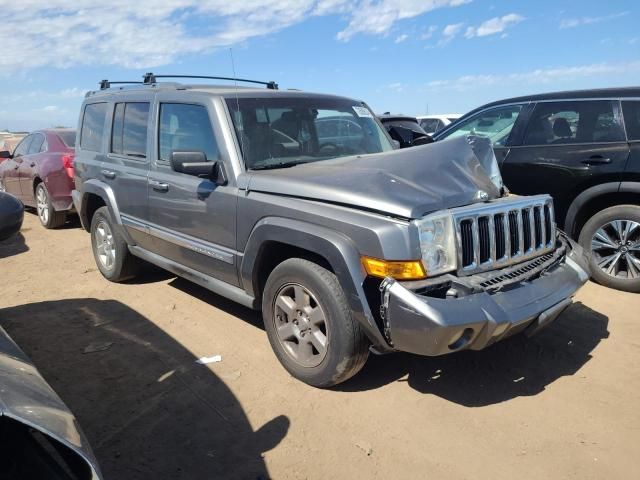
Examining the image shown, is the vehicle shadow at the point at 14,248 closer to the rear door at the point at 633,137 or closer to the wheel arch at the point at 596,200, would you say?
the wheel arch at the point at 596,200

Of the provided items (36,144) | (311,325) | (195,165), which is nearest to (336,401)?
(311,325)

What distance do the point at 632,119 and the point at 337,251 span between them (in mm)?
3612

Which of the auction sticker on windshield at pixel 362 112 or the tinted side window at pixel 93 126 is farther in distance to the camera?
the tinted side window at pixel 93 126

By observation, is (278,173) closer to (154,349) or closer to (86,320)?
(154,349)

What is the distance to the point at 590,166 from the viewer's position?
16.5ft

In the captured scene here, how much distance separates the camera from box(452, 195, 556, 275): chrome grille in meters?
2.95

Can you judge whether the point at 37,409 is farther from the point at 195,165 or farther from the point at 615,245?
the point at 615,245

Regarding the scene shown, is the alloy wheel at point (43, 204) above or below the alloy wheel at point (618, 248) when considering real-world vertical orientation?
above

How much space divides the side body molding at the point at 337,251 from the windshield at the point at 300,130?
685mm

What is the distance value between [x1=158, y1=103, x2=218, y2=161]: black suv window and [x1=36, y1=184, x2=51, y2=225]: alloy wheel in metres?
4.88

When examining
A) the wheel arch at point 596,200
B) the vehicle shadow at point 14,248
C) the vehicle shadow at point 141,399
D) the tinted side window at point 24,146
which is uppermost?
the tinted side window at point 24,146

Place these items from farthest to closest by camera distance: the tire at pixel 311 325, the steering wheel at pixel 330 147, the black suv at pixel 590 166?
the black suv at pixel 590 166 < the steering wheel at pixel 330 147 < the tire at pixel 311 325

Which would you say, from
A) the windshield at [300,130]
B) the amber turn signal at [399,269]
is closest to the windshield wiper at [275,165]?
the windshield at [300,130]

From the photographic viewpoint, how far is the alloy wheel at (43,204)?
8414 mm
